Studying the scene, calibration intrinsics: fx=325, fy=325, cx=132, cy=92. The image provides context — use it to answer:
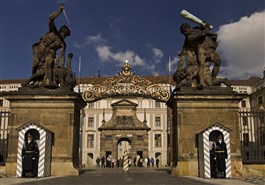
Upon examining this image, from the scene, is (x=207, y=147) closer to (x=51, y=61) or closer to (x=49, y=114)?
(x=49, y=114)

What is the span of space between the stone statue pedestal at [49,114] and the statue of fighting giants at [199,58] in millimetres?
4273

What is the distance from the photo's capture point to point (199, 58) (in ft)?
Answer: 41.3

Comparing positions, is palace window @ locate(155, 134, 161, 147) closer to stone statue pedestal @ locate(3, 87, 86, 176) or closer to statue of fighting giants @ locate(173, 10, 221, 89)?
statue of fighting giants @ locate(173, 10, 221, 89)

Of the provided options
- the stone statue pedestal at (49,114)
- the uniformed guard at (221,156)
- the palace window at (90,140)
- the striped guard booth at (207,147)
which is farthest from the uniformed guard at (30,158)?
the palace window at (90,140)

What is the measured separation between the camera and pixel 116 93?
15164mm

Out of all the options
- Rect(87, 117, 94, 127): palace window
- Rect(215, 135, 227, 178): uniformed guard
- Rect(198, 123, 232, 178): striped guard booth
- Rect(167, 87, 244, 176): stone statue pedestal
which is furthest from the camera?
Rect(87, 117, 94, 127): palace window

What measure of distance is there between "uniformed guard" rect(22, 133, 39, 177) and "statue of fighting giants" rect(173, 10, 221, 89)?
18.7 feet

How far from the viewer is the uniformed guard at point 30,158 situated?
10859mm

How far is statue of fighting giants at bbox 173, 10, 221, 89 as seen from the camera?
1252cm

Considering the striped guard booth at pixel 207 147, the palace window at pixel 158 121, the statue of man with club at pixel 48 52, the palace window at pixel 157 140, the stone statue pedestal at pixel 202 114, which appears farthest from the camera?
the palace window at pixel 158 121

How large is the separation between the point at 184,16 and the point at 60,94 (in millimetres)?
5692

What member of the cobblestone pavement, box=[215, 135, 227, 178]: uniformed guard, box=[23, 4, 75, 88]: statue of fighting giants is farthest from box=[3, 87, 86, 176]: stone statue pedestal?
box=[215, 135, 227, 178]: uniformed guard

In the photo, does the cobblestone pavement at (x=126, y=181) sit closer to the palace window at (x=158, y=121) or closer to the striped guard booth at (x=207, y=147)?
the striped guard booth at (x=207, y=147)

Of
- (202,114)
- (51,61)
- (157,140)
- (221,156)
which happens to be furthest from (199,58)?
(157,140)
